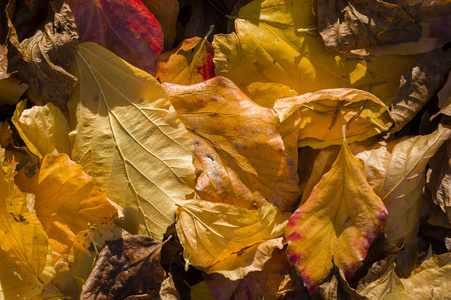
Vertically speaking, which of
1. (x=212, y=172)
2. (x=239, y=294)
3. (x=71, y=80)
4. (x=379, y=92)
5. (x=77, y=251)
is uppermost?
(x=71, y=80)

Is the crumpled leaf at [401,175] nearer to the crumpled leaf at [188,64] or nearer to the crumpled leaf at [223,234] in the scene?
the crumpled leaf at [223,234]

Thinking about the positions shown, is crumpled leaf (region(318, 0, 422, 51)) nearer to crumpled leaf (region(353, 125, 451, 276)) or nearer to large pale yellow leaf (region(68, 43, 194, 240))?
crumpled leaf (region(353, 125, 451, 276))

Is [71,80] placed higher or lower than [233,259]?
higher

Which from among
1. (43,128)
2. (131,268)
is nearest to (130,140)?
(43,128)

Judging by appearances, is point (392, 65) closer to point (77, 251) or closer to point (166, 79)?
point (166, 79)

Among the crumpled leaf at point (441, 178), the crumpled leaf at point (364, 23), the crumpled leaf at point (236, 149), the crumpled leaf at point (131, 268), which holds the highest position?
the crumpled leaf at point (364, 23)

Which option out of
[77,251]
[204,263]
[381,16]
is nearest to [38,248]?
[77,251]

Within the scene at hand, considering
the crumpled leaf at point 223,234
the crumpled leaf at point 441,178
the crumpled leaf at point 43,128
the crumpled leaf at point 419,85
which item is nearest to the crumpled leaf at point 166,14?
the crumpled leaf at point 43,128

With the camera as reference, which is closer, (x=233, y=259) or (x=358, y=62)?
(x=233, y=259)

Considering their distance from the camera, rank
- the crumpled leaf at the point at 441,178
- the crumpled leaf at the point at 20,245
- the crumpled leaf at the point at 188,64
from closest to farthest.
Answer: the crumpled leaf at the point at 20,245 → the crumpled leaf at the point at 441,178 → the crumpled leaf at the point at 188,64
